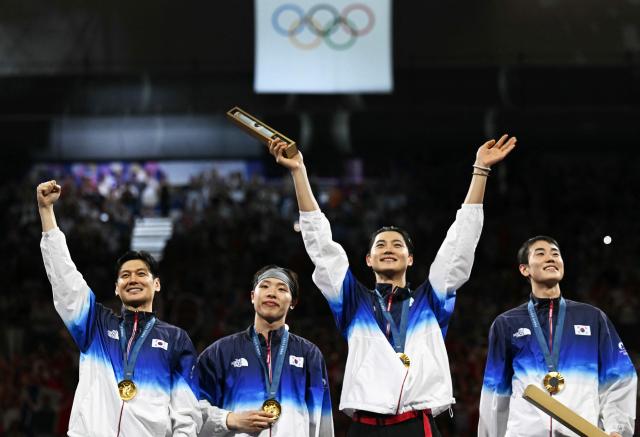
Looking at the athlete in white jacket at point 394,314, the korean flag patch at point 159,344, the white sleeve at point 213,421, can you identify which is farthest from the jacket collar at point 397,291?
the korean flag patch at point 159,344

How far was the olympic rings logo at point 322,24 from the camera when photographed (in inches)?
650

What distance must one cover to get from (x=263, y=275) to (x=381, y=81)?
11335mm

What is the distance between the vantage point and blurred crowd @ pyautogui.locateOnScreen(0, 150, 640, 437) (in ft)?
41.7

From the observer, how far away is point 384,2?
16.6m

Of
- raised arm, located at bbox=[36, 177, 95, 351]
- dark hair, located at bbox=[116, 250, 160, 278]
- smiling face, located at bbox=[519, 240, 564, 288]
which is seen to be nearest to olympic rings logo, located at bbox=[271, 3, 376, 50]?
smiling face, located at bbox=[519, 240, 564, 288]

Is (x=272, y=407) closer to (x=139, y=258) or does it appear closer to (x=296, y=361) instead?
(x=296, y=361)

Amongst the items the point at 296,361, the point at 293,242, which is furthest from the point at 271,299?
the point at 293,242

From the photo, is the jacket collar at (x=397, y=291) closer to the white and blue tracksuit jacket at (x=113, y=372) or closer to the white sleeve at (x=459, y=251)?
the white sleeve at (x=459, y=251)

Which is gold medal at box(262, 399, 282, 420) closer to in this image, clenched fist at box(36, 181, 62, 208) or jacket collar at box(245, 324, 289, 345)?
jacket collar at box(245, 324, 289, 345)

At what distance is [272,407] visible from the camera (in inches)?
221

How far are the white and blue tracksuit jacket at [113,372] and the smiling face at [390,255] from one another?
1.07 metres

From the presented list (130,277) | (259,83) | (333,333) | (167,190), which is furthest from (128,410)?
(167,190)

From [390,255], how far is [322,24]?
11.1 meters

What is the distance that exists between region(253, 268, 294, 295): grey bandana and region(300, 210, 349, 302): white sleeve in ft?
0.56
